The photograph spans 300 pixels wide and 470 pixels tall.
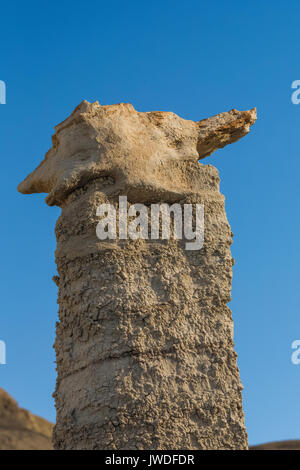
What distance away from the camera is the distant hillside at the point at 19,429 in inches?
765

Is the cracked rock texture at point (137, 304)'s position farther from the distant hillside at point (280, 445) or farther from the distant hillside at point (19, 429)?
the distant hillside at point (19, 429)

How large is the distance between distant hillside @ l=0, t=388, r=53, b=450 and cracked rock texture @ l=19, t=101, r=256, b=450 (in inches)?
598

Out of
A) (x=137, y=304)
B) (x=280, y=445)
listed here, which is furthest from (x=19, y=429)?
(x=137, y=304)

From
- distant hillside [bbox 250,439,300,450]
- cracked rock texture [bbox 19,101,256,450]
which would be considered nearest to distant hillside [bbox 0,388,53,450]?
distant hillside [bbox 250,439,300,450]

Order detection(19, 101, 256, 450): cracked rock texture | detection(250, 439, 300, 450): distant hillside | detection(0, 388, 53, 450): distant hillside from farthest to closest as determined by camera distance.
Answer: detection(0, 388, 53, 450): distant hillside → detection(250, 439, 300, 450): distant hillside → detection(19, 101, 256, 450): cracked rock texture

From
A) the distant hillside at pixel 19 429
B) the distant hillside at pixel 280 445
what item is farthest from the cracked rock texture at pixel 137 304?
the distant hillside at pixel 19 429

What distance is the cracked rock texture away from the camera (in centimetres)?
455

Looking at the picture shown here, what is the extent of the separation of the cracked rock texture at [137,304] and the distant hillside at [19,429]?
15.2 meters

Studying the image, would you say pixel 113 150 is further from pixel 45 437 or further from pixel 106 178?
pixel 45 437

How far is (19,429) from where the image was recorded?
2061cm

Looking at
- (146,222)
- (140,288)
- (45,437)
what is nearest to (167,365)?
(140,288)

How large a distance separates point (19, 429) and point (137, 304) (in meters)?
17.4

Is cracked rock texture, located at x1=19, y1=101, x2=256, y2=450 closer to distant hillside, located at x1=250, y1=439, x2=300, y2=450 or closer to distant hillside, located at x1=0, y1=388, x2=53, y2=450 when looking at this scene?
distant hillside, located at x1=250, y1=439, x2=300, y2=450

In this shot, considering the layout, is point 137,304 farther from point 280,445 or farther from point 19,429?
point 19,429
